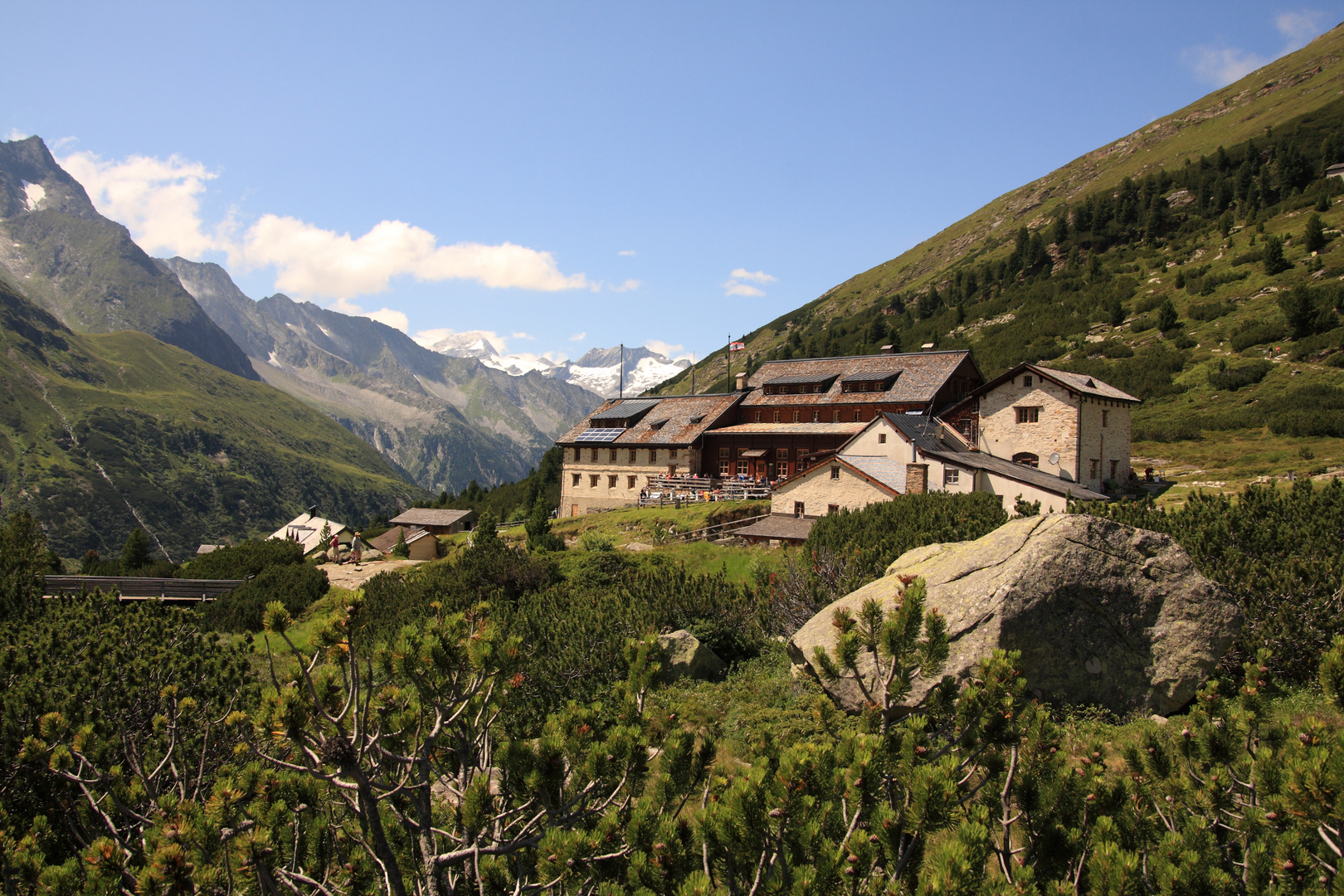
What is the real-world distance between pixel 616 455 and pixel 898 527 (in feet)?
117

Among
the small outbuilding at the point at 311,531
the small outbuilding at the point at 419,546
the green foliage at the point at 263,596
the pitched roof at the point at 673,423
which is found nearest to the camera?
the green foliage at the point at 263,596

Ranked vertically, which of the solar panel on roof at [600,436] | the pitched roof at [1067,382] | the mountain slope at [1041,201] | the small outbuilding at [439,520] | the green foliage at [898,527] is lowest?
the small outbuilding at [439,520]

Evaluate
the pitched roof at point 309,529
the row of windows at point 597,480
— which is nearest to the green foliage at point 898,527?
the row of windows at point 597,480

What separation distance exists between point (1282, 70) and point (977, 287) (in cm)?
8681

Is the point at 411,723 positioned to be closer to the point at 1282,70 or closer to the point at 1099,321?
the point at 1099,321

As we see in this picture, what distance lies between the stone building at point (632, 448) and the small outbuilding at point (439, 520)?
26.7 ft

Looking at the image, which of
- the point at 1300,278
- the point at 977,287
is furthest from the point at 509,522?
the point at 977,287

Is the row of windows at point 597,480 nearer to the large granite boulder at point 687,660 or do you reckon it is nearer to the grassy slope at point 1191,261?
the grassy slope at point 1191,261

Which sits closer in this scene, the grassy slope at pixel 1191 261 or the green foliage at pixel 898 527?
the green foliage at pixel 898 527

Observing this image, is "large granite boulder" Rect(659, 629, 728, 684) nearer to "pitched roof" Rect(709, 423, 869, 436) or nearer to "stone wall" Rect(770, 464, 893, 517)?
"stone wall" Rect(770, 464, 893, 517)

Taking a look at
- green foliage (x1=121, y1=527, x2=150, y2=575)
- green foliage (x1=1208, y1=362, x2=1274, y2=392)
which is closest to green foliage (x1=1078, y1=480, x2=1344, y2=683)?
green foliage (x1=1208, y1=362, x2=1274, y2=392)

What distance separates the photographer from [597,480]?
56312 mm

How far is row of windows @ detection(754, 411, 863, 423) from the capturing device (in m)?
48.4

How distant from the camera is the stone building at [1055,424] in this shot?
36344 millimetres
